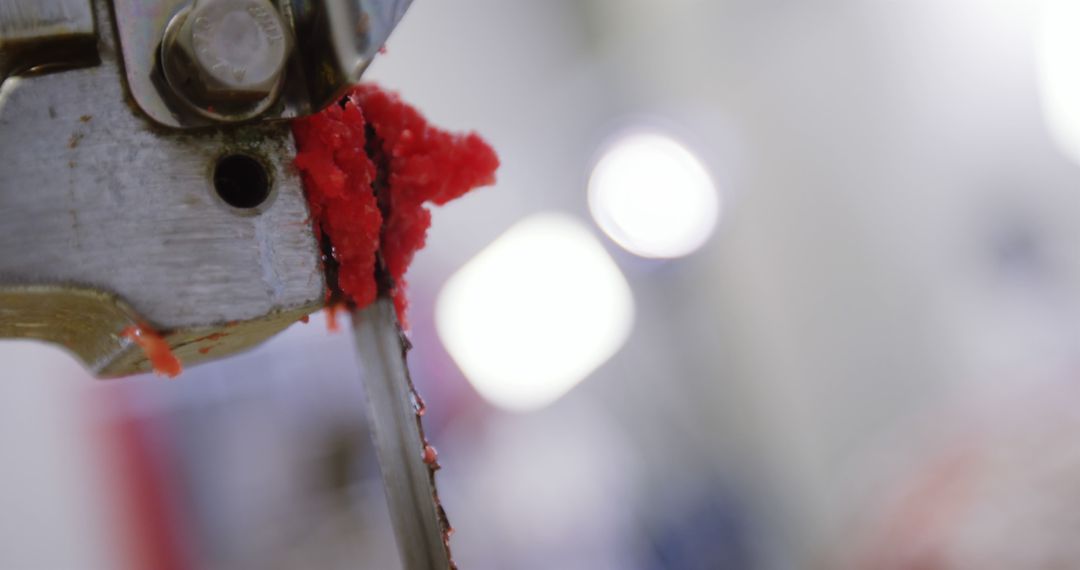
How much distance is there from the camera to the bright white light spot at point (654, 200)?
2.03 m

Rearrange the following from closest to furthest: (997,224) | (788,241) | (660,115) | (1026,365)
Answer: (1026,365)
(997,224)
(788,241)
(660,115)

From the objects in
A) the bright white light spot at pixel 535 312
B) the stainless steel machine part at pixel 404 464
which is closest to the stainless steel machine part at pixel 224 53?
the stainless steel machine part at pixel 404 464

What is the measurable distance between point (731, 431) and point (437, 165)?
1.78 m

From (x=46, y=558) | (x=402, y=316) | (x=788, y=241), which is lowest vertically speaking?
(x=46, y=558)

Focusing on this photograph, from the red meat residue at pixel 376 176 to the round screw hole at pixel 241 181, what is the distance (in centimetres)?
1

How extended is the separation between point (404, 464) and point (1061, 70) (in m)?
1.80

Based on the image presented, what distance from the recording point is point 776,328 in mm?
1961

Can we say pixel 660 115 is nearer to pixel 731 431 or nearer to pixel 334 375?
pixel 731 431

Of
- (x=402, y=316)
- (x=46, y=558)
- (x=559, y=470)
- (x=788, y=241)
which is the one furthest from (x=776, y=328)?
(x=402, y=316)

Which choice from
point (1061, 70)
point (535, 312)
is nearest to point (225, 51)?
point (535, 312)

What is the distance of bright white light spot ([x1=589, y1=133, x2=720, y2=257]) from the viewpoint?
80.0 inches

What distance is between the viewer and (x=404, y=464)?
31 centimetres

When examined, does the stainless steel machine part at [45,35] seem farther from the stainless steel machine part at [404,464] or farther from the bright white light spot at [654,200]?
the bright white light spot at [654,200]

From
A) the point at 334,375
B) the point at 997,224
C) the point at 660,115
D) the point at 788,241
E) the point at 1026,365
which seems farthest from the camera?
the point at 660,115
